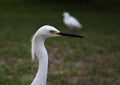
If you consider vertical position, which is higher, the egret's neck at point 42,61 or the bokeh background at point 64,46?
the bokeh background at point 64,46

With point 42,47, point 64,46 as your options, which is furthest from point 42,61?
point 64,46

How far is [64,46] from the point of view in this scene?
1199 cm

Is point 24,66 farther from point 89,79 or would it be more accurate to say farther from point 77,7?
point 77,7

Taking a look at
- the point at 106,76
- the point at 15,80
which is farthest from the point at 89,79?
the point at 15,80

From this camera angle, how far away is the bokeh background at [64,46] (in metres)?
8.27

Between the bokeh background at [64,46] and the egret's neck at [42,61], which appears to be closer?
the egret's neck at [42,61]

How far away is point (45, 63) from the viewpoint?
4.91 metres

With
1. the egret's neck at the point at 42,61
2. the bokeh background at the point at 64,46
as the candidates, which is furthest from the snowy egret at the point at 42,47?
the bokeh background at the point at 64,46

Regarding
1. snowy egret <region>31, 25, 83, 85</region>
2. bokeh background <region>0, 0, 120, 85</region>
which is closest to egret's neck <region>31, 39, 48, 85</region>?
snowy egret <region>31, 25, 83, 85</region>

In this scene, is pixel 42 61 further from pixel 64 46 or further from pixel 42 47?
pixel 64 46

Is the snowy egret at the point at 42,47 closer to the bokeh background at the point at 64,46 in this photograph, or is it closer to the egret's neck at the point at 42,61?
the egret's neck at the point at 42,61

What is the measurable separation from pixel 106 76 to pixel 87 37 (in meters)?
5.41

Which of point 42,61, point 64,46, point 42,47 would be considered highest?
point 64,46

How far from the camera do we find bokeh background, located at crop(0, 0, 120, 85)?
827cm
